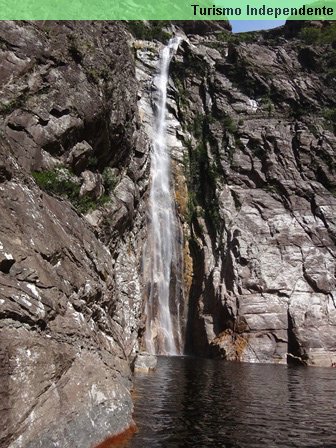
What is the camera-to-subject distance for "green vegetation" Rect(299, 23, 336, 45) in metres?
55.6

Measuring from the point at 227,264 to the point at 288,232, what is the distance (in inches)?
251

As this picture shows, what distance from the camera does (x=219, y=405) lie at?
1561 cm

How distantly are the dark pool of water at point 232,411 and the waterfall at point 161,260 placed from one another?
46.9 feet

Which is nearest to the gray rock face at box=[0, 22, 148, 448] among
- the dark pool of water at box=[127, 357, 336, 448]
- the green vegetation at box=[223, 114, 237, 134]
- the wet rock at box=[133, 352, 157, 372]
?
the dark pool of water at box=[127, 357, 336, 448]

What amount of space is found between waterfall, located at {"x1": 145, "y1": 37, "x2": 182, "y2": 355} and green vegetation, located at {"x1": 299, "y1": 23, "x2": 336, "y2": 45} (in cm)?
2385

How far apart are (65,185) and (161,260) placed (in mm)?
21801

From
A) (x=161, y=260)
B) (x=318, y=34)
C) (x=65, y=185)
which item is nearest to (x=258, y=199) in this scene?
(x=161, y=260)

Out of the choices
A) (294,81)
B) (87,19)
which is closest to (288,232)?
(294,81)

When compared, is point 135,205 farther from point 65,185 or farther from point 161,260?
point 65,185

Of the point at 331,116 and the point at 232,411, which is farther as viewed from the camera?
the point at 331,116

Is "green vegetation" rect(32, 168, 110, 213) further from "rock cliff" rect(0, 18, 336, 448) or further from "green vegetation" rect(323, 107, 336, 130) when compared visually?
"green vegetation" rect(323, 107, 336, 130)

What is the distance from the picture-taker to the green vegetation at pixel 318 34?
55.6 m

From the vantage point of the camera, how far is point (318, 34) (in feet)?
188

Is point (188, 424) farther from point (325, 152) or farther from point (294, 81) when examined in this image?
point (294, 81)
